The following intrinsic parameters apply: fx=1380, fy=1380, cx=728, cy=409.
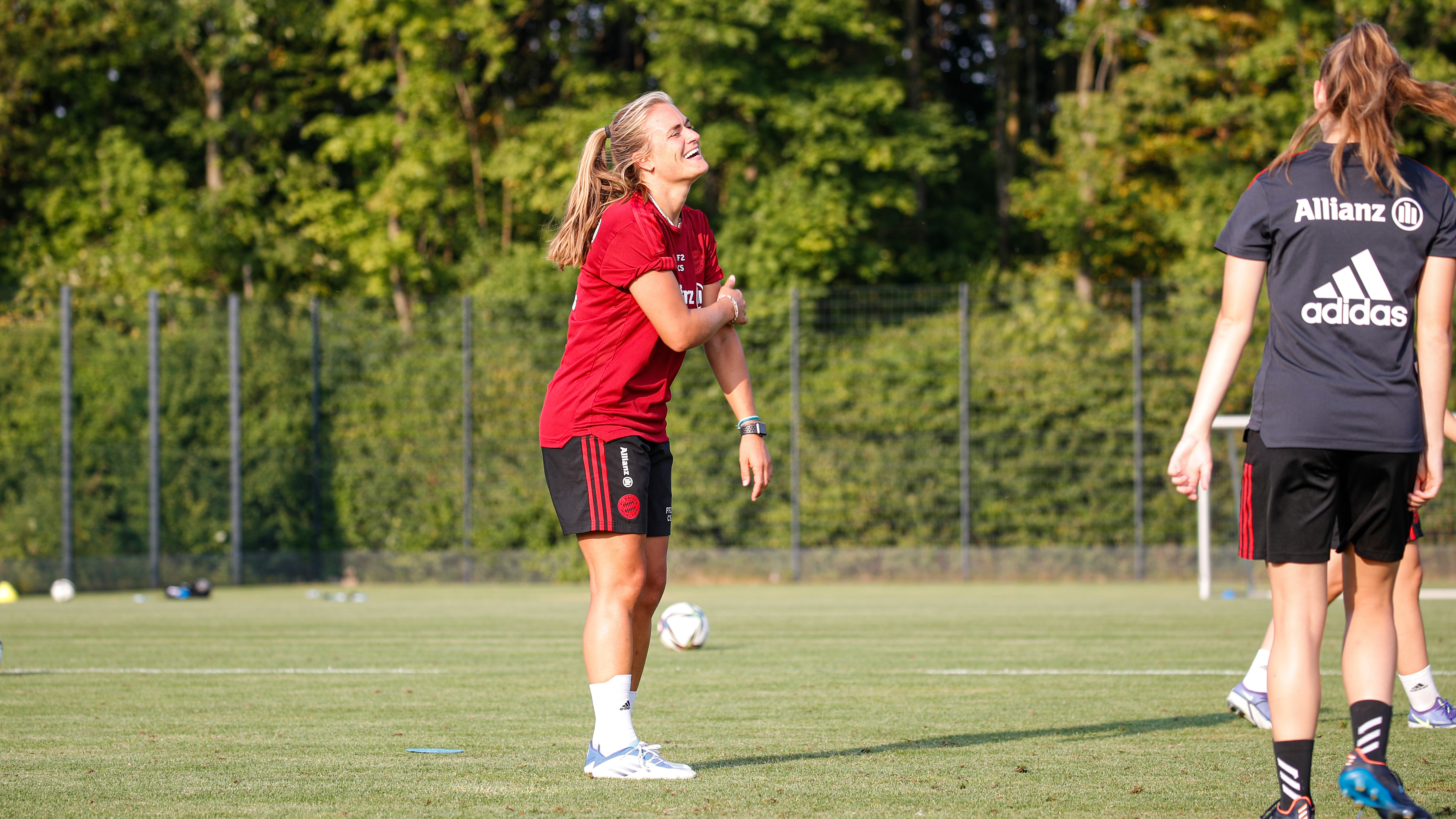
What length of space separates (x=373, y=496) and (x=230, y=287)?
290 inches

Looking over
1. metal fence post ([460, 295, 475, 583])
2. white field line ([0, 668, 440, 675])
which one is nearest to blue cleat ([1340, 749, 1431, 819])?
white field line ([0, 668, 440, 675])

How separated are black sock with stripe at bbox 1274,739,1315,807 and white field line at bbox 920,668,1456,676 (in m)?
3.31

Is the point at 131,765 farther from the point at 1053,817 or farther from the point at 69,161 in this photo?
the point at 69,161

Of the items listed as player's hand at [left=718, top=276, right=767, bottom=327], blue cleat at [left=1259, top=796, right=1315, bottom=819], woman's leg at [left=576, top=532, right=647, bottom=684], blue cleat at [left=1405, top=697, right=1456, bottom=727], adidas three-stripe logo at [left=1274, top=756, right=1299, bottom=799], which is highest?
player's hand at [left=718, top=276, right=767, bottom=327]

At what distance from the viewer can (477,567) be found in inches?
650

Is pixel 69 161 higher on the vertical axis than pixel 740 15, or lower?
lower

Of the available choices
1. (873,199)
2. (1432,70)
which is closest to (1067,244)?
(873,199)

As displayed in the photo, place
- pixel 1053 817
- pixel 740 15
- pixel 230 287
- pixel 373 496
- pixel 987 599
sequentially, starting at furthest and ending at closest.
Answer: pixel 230 287 → pixel 740 15 → pixel 373 496 → pixel 987 599 → pixel 1053 817

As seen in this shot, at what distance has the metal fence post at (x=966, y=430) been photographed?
15.7 meters

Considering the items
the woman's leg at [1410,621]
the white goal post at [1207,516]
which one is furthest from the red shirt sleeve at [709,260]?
the white goal post at [1207,516]

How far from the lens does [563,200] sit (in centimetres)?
2119

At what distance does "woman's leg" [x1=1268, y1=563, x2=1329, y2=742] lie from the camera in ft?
10.4

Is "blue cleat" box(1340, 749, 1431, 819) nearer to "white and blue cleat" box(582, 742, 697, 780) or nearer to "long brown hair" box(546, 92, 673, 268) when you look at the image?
"white and blue cleat" box(582, 742, 697, 780)

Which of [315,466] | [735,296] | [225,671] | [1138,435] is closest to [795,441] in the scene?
[1138,435]
